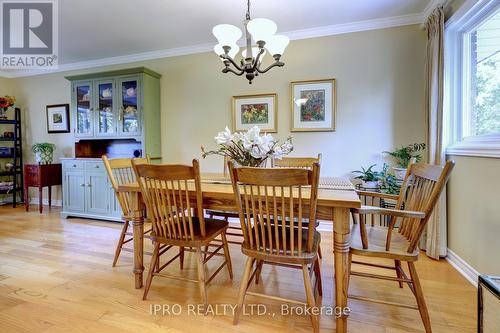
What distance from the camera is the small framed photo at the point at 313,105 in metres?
3.04

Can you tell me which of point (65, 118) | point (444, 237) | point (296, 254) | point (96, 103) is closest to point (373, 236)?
point (296, 254)

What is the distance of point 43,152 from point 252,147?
161 inches

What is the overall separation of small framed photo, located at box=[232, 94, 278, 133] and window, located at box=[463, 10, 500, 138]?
6.17ft

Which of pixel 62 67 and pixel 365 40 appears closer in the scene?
pixel 365 40

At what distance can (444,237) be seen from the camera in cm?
234

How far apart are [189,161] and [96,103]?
62.1 inches

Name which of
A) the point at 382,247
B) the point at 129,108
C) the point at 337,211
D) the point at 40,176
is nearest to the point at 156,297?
the point at 337,211

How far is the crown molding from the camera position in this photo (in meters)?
2.80

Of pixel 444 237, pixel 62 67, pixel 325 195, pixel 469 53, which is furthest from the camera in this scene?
pixel 62 67

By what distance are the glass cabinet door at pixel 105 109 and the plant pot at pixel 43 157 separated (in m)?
1.17

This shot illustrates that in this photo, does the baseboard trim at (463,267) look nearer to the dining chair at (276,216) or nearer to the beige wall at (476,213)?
the beige wall at (476,213)

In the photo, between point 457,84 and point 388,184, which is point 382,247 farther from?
point 457,84

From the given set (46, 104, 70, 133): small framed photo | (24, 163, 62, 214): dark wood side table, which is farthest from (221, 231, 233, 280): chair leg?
(46, 104, 70, 133): small framed photo

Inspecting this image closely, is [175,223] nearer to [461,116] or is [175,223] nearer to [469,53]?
[461,116]
